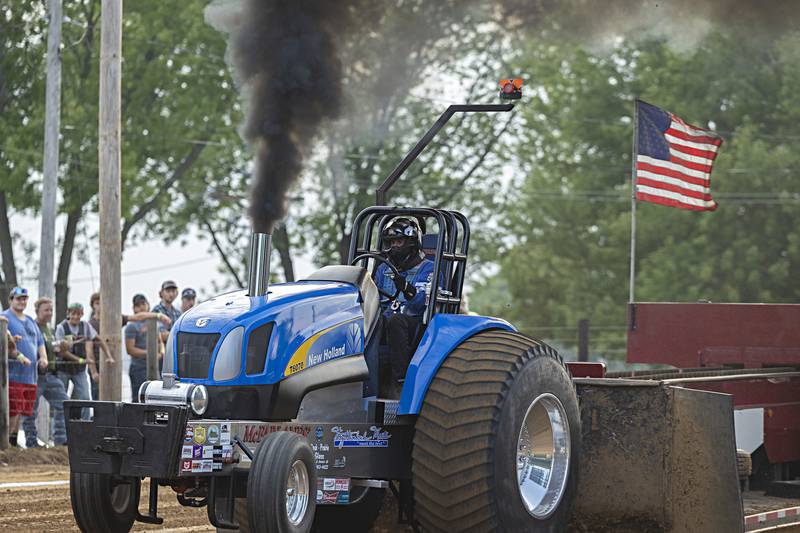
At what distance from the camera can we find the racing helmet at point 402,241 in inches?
303

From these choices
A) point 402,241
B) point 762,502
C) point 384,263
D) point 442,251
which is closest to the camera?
point 442,251

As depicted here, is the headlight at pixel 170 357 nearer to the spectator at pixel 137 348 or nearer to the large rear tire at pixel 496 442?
the large rear tire at pixel 496 442

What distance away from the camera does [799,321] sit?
35.3 feet

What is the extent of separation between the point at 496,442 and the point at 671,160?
9159 mm

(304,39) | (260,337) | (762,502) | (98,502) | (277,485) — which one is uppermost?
(304,39)

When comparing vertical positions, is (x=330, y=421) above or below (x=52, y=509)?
above

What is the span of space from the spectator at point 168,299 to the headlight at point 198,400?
8443 mm

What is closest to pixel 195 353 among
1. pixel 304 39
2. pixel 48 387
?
pixel 304 39

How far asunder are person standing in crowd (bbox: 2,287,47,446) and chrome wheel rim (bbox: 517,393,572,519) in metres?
7.54

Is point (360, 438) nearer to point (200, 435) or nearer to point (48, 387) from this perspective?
point (200, 435)

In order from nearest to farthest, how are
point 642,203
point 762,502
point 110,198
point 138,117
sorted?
point 762,502 → point 110,198 → point 138,117 → point 642,203

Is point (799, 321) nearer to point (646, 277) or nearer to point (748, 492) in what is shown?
point (748, 492)

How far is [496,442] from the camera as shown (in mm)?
6816

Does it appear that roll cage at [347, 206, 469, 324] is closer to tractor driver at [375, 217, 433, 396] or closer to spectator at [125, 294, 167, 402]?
tractor driver at [375, 217, 433, 396]
